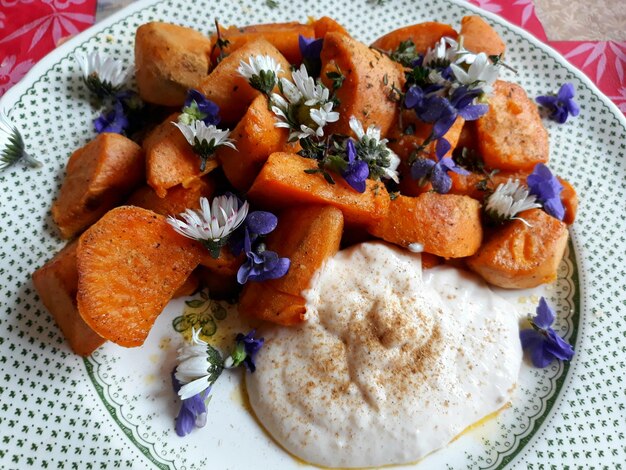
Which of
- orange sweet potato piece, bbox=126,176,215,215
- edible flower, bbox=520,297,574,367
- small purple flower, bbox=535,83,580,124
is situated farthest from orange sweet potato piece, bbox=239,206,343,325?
small purple flower, bbox=535,83,580,124

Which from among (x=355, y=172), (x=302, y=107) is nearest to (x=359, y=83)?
(x=302, y=107)

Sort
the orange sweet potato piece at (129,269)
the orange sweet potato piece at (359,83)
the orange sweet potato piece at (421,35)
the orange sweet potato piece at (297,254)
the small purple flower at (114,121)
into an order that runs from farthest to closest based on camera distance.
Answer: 1. the orange sweet potato piece at (421,35)
2. the small purple flower at (114,121)
3. the orange sweet potato piece at (359,83)
4. the orange sweet potato piece at (297,254)
5. the orange sweet potato piece at (129,269)

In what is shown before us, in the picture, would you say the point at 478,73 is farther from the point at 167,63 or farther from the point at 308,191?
the point at 167,63

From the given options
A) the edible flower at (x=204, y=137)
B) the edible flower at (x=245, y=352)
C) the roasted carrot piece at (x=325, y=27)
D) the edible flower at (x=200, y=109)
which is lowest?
the edible flower at (x=245, y=352)

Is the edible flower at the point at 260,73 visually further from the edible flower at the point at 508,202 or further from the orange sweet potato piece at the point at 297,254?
the edible flower at the point at 508,202

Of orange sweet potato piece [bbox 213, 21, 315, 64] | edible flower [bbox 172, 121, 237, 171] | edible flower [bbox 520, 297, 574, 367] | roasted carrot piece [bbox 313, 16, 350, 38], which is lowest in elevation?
edible flower [bbox 520, 297, 574, 367]

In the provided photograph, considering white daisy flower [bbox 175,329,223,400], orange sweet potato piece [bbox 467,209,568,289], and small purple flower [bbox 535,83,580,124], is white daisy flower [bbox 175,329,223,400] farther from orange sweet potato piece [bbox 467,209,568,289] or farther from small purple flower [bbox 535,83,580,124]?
small purple flower [bbox 535,83,580,124]

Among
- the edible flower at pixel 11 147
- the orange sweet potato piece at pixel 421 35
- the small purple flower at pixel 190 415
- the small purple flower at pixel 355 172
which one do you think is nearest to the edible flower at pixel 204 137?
the small purple flower at pixel 355 172
